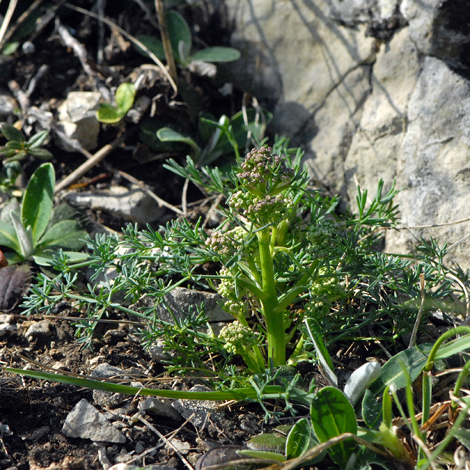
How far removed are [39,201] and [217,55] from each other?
1.57m

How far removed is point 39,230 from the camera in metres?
2.69

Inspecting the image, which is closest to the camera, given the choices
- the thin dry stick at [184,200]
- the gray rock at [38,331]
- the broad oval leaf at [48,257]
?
the gray rock at [38,331]

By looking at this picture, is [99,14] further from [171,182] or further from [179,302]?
[179,302]

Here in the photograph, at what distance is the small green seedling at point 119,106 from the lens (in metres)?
3.12

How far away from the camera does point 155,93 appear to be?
129 inches

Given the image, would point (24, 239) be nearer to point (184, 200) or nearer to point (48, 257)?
point (48, 257)

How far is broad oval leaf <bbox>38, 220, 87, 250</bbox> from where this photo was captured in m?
2.63

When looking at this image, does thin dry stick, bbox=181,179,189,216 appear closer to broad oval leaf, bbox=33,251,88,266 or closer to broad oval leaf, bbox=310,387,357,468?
broad oval leaf, bbox=33,251,88,266

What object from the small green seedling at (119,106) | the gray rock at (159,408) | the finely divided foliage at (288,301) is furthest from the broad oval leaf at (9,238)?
the gray rock at (159,408)

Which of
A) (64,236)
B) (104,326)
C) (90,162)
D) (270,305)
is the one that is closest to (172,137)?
(90,162)

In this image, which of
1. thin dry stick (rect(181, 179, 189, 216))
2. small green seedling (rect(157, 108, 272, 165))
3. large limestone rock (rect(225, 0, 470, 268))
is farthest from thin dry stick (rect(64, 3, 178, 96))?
thin dry stick (rect(181, 179, 189, 216))

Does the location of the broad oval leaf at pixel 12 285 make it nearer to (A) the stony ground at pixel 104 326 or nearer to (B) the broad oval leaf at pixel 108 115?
(A) the stony ground at pixel 104 326

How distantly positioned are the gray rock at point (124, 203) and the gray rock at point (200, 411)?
1.35 metres

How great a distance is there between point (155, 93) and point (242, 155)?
0.73m
